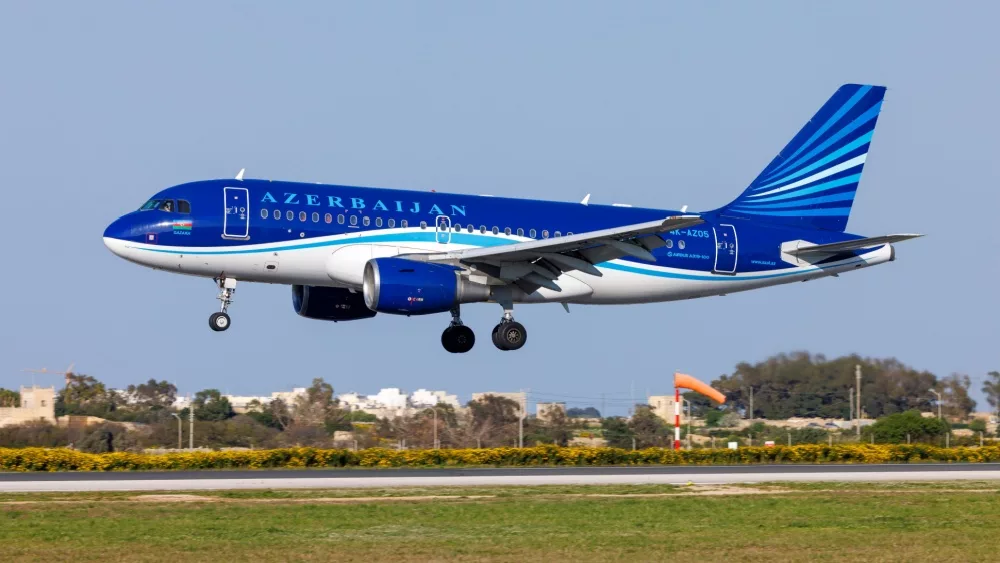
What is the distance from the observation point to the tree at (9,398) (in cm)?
5709

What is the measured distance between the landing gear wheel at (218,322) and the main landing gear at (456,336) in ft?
22.0

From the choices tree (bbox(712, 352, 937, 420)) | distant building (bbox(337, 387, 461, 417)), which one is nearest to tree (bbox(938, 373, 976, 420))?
tree (bbox(712, 352, 937, 420))

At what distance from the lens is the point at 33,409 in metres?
52.7

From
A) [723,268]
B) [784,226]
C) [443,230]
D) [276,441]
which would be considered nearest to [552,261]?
[443,230]

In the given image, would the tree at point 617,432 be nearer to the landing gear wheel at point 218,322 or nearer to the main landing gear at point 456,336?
the main landing gear at point 456,336

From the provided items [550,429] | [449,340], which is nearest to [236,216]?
[449,340]

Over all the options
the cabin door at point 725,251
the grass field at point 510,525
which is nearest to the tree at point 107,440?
the grass field at point 510,525

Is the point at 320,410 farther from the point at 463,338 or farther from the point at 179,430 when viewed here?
the point at 463,338

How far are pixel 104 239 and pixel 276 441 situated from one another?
1375cm

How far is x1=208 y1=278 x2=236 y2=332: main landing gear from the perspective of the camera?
1507 inches

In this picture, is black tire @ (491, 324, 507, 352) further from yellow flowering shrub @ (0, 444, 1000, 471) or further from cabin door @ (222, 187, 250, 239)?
cabin door @ (222, 187, 250, 239)

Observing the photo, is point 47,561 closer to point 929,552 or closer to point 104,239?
point 929,552

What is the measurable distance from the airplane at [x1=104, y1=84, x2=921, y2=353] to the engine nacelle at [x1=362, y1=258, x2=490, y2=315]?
0.04 m

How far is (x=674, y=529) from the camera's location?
23.2m
